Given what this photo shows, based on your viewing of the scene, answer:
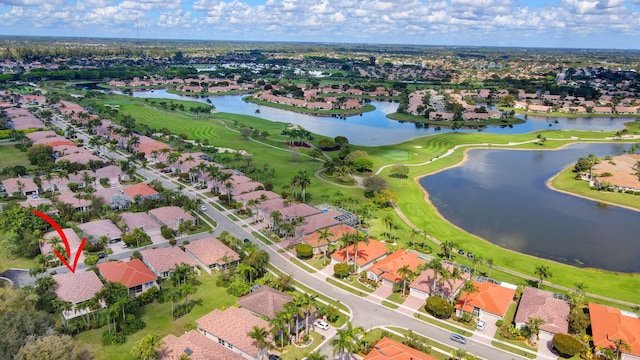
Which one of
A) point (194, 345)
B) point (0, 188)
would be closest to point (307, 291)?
point (194, 345)

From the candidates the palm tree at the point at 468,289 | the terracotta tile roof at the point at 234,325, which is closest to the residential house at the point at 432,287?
the palm tree at the point at 468,289

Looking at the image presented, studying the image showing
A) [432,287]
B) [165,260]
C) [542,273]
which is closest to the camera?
[432,287]

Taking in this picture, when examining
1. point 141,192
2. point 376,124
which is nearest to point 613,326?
point 141,192

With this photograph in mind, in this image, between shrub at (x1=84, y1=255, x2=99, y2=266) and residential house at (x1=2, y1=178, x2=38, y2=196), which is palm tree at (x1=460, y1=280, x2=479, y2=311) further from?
residential house at (x1=2, y1=178, x2=38, y2=196)

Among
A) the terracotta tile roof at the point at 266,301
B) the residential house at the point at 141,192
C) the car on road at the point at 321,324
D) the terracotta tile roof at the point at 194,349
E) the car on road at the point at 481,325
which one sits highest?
the residential house at the point at 141,192

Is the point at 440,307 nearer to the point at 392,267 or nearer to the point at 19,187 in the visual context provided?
the point at 392,267

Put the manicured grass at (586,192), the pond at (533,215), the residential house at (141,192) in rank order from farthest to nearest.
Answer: the manicured grass at (586,192)
the residential house at (141,192)
the pond at (533,215)

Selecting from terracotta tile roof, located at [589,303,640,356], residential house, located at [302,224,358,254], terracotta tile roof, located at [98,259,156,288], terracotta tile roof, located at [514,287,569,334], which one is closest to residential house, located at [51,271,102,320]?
terracotta tile roof, located at [98,259,156,288]

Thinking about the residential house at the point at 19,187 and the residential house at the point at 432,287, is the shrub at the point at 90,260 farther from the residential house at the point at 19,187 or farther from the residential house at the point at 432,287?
the residential house at the point at 432,287
